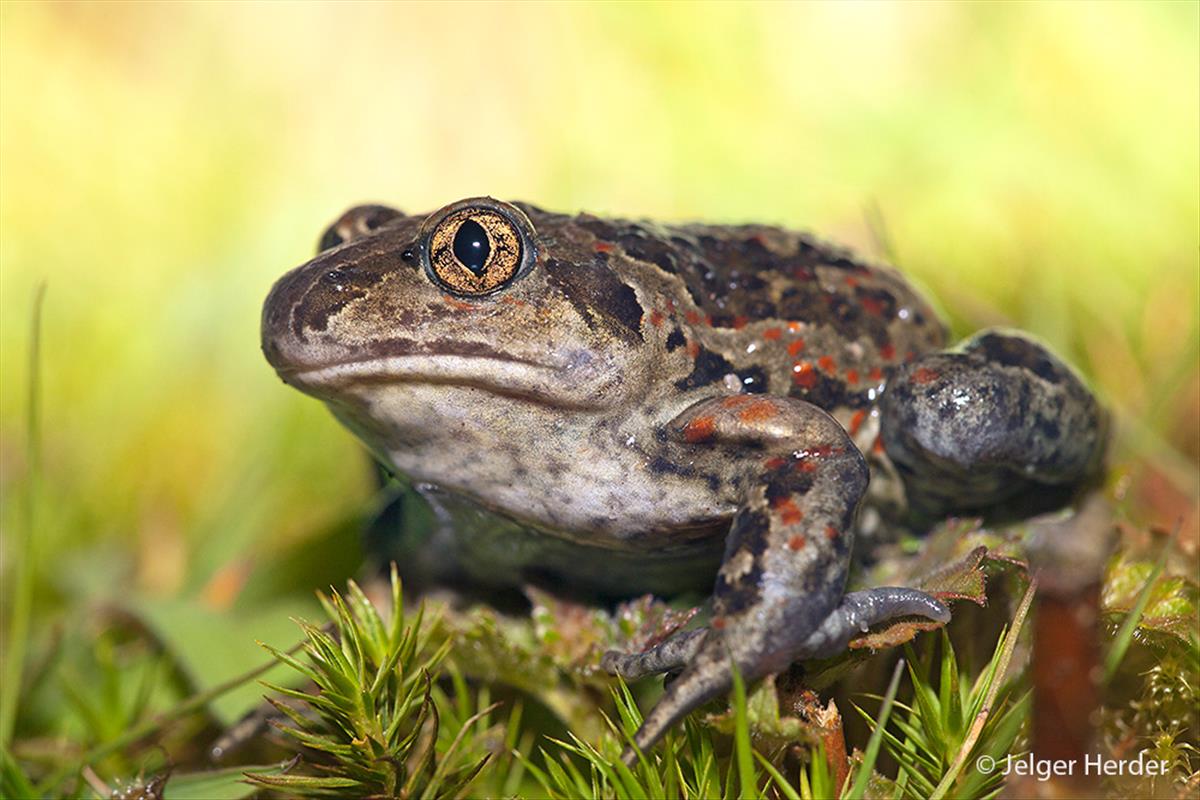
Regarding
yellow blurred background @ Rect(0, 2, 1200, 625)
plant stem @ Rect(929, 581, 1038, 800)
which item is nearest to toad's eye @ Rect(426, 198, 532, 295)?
plant stem @ Rect(929, 581, 1038, 800)

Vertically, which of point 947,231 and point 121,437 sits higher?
point 947,231

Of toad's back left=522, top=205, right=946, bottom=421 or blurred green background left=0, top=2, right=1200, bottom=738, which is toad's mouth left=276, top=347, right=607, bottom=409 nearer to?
toad's back left=522, top=205, right=946, bottom=421

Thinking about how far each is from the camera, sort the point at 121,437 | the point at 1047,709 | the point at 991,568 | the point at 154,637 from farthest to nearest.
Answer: the point at 121,437
the point at 154,637
the point at 991,568
the point at 1047,709

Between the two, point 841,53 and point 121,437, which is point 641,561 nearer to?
point 121,437

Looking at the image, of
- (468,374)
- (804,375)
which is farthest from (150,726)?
(804,375)

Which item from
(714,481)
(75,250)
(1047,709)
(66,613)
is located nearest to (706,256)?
(714,481)

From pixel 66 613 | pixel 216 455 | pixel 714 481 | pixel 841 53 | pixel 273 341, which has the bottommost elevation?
pixel 66 613

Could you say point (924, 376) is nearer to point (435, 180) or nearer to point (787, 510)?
point (787, 510)
